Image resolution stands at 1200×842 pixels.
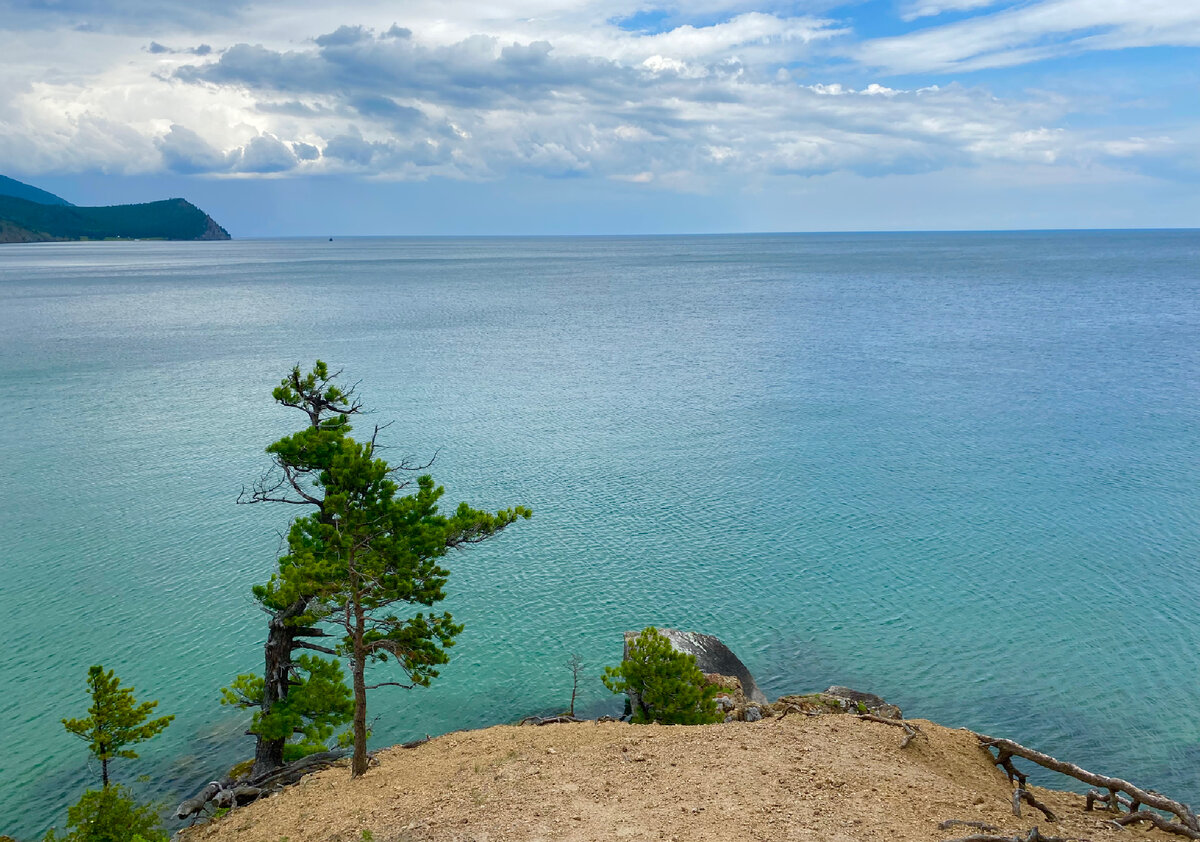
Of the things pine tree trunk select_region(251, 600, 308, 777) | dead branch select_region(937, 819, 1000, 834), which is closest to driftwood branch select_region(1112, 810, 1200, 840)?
dead branch select_region(937, 819, 1000, 834)

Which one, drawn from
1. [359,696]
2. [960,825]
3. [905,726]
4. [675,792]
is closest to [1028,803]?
[960,825]

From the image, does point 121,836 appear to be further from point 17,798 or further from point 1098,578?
point 1098,578

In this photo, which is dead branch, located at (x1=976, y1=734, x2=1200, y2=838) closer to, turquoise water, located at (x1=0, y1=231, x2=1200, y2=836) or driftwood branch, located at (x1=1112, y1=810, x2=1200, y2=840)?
driftwood branch, located at (x1=1112, y1=810, x2=1200, y2=840)

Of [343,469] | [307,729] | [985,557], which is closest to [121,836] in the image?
[307,729]

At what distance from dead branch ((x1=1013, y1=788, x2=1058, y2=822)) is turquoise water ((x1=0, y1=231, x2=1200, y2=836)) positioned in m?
11.6

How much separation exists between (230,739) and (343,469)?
14.7 metres

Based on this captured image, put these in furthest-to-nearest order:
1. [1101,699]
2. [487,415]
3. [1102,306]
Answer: [1102,306]
[487,415]
[1101,699]

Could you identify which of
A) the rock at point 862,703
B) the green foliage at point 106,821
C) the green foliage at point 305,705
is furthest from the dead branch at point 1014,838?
the green foliage at point 106,821

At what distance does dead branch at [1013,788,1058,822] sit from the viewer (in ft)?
54.1

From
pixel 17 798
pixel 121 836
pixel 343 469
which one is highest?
pixel 343 469

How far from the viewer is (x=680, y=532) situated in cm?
4575

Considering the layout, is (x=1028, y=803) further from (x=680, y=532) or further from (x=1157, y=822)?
(x=680, y=532)

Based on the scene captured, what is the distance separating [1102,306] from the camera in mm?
147125

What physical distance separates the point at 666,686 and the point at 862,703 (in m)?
5.69
